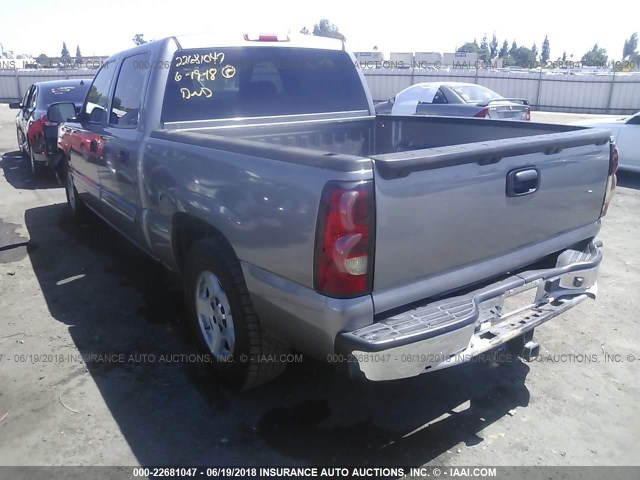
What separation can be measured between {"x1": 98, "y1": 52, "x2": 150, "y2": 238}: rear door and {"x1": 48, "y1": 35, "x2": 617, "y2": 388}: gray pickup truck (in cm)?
2

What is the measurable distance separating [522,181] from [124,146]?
2.88 meters

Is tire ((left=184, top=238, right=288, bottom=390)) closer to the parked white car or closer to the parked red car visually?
the parked red car

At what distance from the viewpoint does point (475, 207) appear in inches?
105

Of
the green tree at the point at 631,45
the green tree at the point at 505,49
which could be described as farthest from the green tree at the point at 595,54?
the green tree at the point at 505,49

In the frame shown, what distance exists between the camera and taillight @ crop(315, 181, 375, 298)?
89.4 inches

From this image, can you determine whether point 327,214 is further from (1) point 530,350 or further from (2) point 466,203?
(1) point 530,350

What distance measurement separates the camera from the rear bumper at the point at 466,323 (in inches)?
92.9

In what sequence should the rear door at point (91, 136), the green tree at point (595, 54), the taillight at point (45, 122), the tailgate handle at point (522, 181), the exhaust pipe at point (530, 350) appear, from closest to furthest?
the tailgate handle at point (522, 181)
the exhaust pipe at point (530, 350)
the rear door at point (91, 136)
the taillight at point (45, 122)
the green tree at point (595, 54)

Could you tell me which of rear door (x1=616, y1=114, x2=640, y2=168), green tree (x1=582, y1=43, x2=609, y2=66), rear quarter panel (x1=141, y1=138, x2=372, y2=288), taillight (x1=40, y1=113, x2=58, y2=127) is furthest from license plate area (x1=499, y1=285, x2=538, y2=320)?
green tree (x1=582, y1=43, x2=609, y2=66)

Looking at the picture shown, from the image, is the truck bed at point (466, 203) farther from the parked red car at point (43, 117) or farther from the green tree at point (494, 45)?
the green tree at point (494, 45)

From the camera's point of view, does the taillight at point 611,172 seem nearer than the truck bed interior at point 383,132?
Yes

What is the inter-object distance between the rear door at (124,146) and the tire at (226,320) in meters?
1.07

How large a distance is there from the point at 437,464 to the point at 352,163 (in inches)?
62.3

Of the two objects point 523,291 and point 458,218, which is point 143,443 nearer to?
point 458,218
